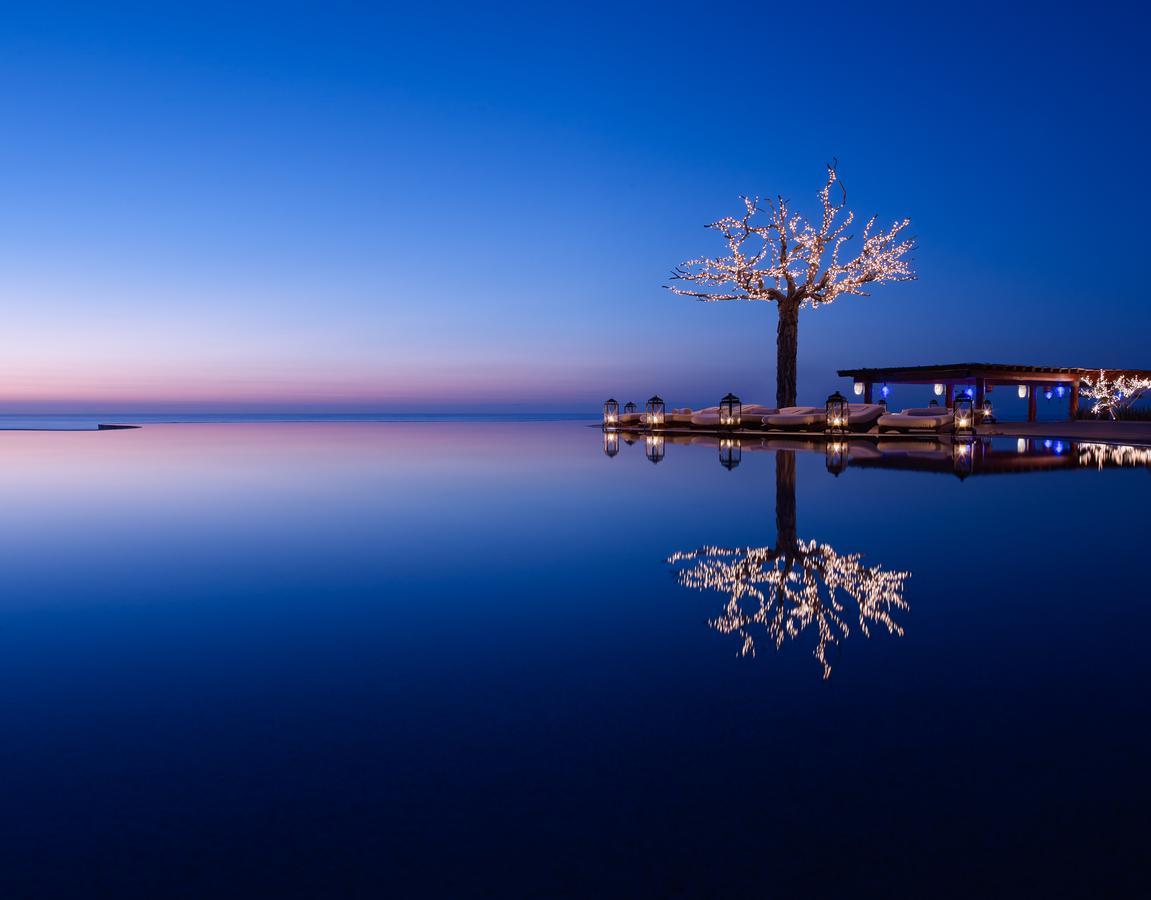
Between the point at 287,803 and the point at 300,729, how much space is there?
46 cm

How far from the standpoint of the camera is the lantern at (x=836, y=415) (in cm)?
1981

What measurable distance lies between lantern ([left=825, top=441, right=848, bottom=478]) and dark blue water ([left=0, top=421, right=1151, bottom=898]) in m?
5.31

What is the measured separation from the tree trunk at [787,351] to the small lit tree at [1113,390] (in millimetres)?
14409

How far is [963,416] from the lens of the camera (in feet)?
70.3

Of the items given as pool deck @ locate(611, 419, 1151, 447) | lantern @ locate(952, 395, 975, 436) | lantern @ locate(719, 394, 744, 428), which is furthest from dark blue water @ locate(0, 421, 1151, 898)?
lantern @ locate(952, 395, 975, 436)

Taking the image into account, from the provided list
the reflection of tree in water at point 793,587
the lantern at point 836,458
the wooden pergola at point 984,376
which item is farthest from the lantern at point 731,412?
the reflection of tree in water at point 793,587

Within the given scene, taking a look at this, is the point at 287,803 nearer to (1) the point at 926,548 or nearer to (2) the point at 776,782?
(2) the point at 776,782

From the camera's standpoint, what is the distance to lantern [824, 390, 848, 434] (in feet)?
65.0

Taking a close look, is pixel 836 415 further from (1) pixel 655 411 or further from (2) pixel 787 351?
(1) pixel 655 411

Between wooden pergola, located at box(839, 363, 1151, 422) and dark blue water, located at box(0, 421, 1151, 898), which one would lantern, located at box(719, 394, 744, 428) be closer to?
wooden pergola, located at box(839, 363, 1151, 422)

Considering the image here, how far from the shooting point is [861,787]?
1.87m

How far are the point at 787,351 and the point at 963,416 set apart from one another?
17.9 ft

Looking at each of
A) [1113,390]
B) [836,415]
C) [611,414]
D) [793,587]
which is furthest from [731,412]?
[1113,390]

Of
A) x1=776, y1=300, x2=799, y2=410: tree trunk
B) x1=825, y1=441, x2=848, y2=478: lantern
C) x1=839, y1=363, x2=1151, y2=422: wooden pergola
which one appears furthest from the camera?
x1=839, y1=363, x2=1151, y2=422: wooden pergola
